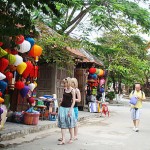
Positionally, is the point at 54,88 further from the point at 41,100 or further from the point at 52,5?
the point at 52,5

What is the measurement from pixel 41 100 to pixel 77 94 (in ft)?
12.9

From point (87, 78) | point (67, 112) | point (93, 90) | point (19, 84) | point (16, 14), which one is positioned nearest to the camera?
point (16, 14)

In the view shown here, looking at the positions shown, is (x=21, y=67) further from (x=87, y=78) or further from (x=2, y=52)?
(x=87, y=78)

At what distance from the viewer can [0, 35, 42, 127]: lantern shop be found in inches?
344

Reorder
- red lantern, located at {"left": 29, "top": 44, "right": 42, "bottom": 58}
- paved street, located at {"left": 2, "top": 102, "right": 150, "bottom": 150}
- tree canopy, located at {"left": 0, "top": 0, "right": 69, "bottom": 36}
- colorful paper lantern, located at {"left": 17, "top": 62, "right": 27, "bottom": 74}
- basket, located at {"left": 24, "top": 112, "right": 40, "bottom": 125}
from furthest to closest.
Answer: basket, located at {"left": 24, "top": 112, "right": 40, "bottom": 125}
red lantern, located at {"left": 29, "top": 44, "right": 42, "bottom": 58}
colorful paper lantern, located at {"left": 17, "top": 62, "right": 27, "bottom": 74}
paved street, located at {"left": 2, "top": 102, "right": 150, "bottom": 150}
tree canopy, located at {"left": 0, "top": 0, "right": 69, "bottom": 36}

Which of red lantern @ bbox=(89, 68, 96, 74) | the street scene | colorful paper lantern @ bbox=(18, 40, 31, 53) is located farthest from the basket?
red lantern @ bbox=(89, 68, 96, 74)

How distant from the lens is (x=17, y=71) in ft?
33.0

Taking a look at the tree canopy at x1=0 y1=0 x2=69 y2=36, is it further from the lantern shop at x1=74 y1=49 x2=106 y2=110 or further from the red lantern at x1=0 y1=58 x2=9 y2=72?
the lantern shop at x1=74 y1=49 x2=106 y2=110

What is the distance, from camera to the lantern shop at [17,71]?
8742mm

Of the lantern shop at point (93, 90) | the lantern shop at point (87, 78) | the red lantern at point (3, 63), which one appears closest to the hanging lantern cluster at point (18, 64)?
the red lantern at point (3, 63)

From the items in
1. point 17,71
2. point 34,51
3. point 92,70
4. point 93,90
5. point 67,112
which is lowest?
point 67,112

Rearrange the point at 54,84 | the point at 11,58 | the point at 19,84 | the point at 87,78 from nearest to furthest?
1. the point at 11,58
2. the point at 19,84
3. the point at 54,84
4. the point at 87,78

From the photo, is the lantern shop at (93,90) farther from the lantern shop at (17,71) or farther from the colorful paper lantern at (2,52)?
the colorful paper lantern at (2,52)

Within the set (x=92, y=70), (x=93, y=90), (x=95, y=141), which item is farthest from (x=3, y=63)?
(x=93, y=90)
